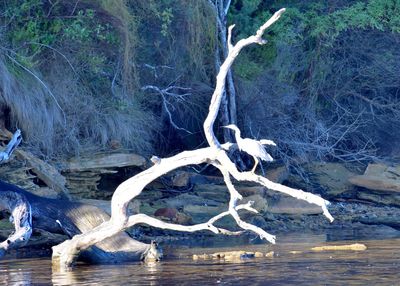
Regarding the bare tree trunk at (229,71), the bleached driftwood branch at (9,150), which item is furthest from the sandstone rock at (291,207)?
the bleached driftwood branch at (9,150)

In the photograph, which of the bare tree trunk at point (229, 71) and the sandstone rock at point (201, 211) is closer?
the sandstone rock at point (201, 211)

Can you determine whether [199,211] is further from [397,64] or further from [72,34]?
[397,64]

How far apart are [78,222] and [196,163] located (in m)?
2.40

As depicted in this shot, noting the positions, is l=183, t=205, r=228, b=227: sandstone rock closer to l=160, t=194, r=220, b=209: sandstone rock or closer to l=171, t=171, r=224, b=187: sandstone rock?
l=160, t=194, r=220, b=209: sandstone rock

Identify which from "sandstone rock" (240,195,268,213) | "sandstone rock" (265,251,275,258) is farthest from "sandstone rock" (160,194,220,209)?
"sandstone rock" (265,251,275,258)

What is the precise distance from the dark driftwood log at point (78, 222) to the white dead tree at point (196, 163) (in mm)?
486

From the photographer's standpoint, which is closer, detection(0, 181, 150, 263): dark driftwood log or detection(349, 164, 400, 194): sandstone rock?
detection(0, 181, 150, 263): dark driftwood log

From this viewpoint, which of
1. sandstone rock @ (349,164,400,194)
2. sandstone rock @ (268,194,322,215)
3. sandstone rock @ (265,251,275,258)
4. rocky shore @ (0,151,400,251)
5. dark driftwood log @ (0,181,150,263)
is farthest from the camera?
sandstone rock @ (349,164,400,194)

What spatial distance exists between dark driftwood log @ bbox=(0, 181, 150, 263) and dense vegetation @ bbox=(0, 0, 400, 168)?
7.54 ft

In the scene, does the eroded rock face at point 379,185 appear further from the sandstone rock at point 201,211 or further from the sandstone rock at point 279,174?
the sandstone rock at point 201,211

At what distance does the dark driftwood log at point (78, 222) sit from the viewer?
1250cm

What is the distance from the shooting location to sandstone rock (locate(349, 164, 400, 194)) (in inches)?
709

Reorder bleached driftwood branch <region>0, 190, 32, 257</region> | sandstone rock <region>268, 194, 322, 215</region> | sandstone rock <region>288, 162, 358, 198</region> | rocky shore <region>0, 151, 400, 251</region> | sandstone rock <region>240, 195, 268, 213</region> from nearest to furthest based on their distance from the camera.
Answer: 1. bleached driftwood branch <region>0, 190, 32, 257</region>
2. rocky shore <region>0, 151, 400, 251</region>
3. sandstone rock <region>240, 195, 268, 213</region>
4. sandstone rock <region>268, 194, 322, 215</region>
5. sandstone rock <region>288, 162, 358, 198</region>

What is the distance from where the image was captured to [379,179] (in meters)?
18.0
